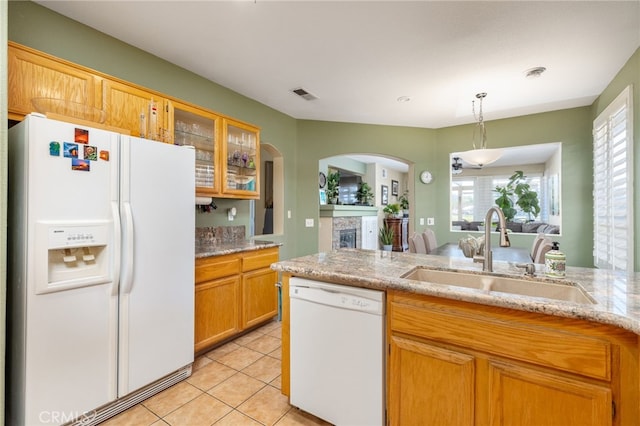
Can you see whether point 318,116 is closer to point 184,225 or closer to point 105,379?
point 184,225

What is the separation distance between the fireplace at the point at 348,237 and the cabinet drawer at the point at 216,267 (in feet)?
12.4

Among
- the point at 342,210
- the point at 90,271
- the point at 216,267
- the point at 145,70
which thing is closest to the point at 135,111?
the point at 145,70

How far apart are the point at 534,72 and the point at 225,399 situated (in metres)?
3.81

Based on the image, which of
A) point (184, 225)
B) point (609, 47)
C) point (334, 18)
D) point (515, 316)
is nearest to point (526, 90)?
point (609, 47)

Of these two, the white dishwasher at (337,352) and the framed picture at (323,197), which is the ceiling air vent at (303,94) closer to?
the white dishwasher at (337,352)

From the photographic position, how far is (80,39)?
2.11 metres

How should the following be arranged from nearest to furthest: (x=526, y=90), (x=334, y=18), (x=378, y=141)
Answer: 1. (x=334, y=18)
2. (x=526, y=90)
3. (x=378, y=141)

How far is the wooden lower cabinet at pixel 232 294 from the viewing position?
7.93ft

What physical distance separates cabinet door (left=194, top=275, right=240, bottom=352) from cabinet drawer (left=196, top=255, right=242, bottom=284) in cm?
5

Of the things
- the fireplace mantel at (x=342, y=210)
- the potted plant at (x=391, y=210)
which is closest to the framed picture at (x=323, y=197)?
the fireplace mantel at (x=342, y=210)

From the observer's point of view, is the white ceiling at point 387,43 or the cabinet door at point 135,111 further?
the cabinet door at point 135,111

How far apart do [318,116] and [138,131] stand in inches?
96.9

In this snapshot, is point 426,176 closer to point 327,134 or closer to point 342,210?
point 327,134

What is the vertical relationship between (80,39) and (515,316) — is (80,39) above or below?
above
